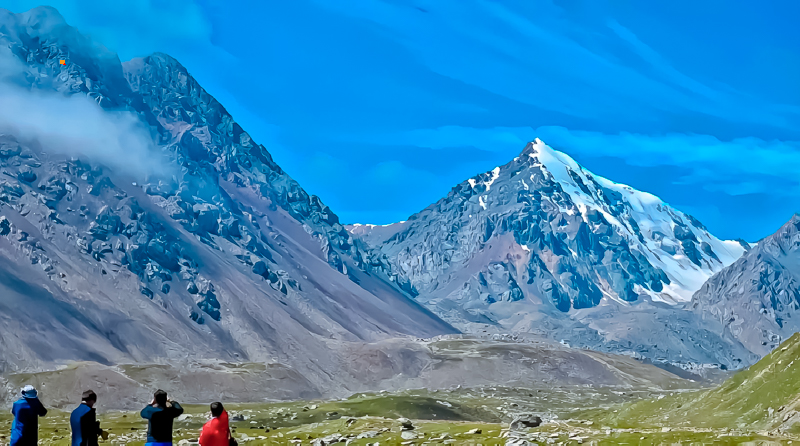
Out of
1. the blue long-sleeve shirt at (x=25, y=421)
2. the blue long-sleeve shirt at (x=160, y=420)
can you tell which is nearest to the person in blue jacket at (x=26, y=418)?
the blue long-sleeve shirt at (x=25, y=421)

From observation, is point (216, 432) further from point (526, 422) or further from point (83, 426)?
point (526, 422)

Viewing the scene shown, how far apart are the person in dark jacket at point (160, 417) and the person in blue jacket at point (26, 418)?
13.6 ft

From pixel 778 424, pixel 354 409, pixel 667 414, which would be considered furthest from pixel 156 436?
pixel 354 409

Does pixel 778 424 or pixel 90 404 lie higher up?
pixel 90 404

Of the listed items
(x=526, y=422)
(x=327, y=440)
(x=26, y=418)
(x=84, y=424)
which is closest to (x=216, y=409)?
(x=84, y=424)

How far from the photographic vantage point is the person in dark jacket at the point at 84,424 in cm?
2439

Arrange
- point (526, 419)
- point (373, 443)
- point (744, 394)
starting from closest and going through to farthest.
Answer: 1. point (373, 443)
2. point (526, 419)
3. point (744, 394)

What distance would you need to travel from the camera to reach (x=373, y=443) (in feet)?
182

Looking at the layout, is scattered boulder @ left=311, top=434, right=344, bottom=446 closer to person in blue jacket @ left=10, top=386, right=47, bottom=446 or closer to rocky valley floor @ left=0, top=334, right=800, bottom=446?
rocky valley floor @ left=0, top=334, right=800, bottom=446

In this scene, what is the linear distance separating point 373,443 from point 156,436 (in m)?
33.3

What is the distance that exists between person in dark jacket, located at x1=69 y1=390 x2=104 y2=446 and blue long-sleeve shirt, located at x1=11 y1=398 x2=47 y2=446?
5.13 ft

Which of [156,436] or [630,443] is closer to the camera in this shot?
[156,436]

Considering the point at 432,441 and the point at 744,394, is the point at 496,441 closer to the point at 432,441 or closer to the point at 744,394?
the point at 432,441

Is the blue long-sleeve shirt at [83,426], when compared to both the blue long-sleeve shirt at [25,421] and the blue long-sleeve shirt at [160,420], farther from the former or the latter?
the blue long-sleeve shirt at [160,420]
